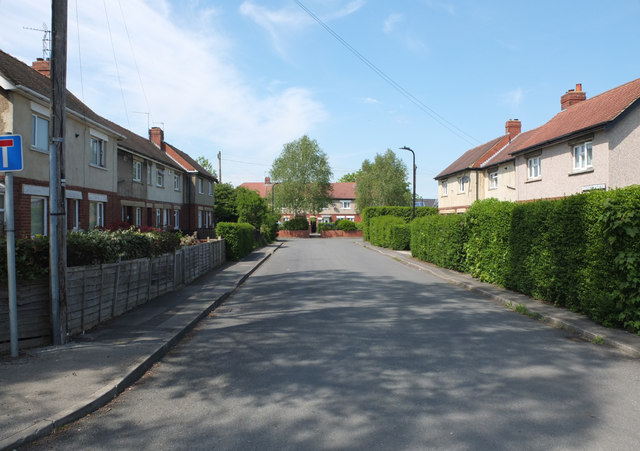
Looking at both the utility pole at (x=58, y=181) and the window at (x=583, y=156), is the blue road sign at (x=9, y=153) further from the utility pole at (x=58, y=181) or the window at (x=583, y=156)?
the window at (x=583, y=156)

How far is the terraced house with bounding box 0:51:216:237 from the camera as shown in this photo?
14500 mm

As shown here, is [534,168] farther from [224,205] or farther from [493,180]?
[224,205]

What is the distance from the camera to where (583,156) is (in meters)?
21.6

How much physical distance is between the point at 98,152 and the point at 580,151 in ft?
71.4

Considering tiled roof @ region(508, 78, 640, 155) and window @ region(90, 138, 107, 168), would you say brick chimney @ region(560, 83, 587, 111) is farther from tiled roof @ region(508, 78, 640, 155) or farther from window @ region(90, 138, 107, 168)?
window @ region(90, 138, 107, 168)

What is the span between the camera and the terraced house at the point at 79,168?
47.6 feet

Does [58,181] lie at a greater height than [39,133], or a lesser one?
lesser

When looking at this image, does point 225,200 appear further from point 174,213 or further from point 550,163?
point 550,163

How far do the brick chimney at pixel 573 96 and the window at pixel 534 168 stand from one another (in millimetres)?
4519

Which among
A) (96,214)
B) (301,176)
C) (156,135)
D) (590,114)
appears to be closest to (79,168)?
(96,214)

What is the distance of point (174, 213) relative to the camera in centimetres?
3512

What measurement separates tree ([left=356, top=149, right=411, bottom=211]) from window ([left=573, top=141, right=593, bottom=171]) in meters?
49.8

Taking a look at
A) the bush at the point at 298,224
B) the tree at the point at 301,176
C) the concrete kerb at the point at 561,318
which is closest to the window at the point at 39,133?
the concrete kerb at the point at 561,318

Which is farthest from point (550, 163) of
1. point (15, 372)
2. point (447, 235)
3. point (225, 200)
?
point (225, 200)
